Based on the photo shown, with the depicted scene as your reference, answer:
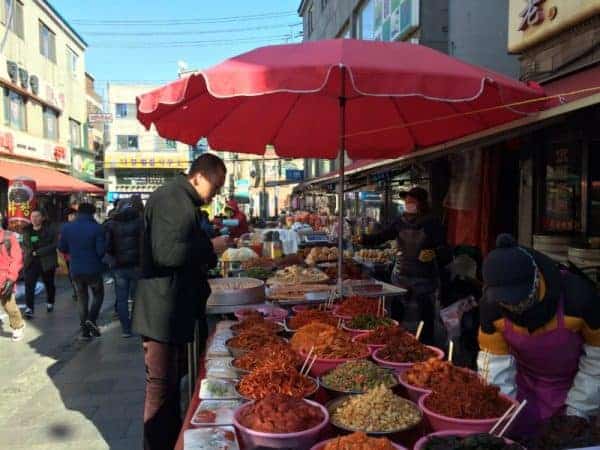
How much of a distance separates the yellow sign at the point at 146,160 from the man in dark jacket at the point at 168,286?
1710 inches

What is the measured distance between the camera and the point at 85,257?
766 cm

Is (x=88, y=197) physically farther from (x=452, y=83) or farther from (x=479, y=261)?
(x=452, y=83)

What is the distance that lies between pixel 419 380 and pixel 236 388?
936 millimetres

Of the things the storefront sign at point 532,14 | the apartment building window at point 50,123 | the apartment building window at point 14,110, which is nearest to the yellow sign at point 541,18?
the storefront sign at point 532,14

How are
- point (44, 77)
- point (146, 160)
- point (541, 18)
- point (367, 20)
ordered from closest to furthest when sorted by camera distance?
point (541, 18) → point (367, 20) → point (44, 77) → point (146, 160)

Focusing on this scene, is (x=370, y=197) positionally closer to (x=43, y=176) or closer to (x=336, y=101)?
(x=336, y=101)

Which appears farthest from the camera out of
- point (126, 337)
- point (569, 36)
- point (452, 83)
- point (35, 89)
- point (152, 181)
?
point (152, 181)

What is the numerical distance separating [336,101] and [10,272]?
5202 mm

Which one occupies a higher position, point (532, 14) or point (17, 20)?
point (17, 20)

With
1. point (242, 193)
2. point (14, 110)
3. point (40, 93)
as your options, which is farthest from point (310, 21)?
point (14, 110)

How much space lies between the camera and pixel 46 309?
970 centimetres

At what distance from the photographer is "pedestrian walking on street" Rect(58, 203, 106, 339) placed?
7605 millimetres

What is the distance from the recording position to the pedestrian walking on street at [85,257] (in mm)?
7605

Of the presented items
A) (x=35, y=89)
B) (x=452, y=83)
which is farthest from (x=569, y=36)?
(x=35, y=89)
